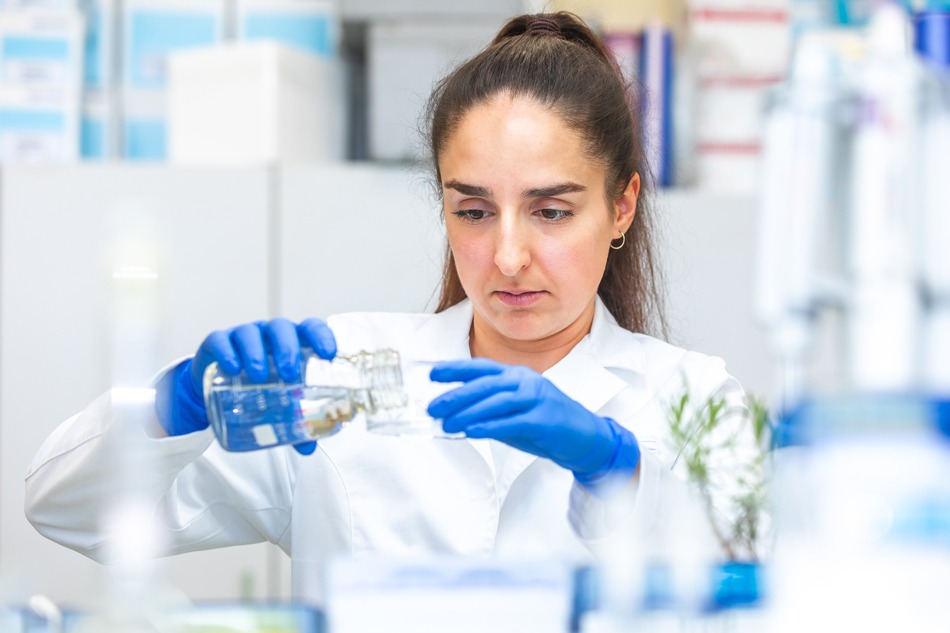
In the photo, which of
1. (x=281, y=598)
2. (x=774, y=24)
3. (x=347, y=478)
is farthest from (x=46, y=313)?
(x=774, y=24)

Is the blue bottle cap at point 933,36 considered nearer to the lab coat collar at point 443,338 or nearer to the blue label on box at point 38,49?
the lab coat collar at point 443,338

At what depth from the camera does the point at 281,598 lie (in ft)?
7.10

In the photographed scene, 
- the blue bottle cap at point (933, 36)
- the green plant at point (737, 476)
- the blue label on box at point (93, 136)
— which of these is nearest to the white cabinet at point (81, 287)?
the blue label on box at point (93, 136)

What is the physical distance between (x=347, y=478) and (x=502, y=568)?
2.56ft

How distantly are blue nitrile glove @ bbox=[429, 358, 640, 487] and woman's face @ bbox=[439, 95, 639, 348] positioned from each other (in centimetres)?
28

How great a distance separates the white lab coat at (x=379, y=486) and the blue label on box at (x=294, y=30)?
0.93 metres

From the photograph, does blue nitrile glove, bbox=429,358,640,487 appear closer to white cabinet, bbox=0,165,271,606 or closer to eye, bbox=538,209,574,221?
eye, bbox=538,209,574,221

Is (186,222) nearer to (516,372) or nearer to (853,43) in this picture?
(516,372)

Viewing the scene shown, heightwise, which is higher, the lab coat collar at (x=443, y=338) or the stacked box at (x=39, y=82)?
the stacked box at (x=39, y=82)

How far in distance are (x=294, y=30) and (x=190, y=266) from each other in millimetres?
533

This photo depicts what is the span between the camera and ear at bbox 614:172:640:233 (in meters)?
1.60

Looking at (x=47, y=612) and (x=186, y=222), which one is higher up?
(x=186, y=222)

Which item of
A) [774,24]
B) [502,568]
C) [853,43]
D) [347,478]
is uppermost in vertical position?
[774,24]

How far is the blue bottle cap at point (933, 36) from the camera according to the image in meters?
0.78
